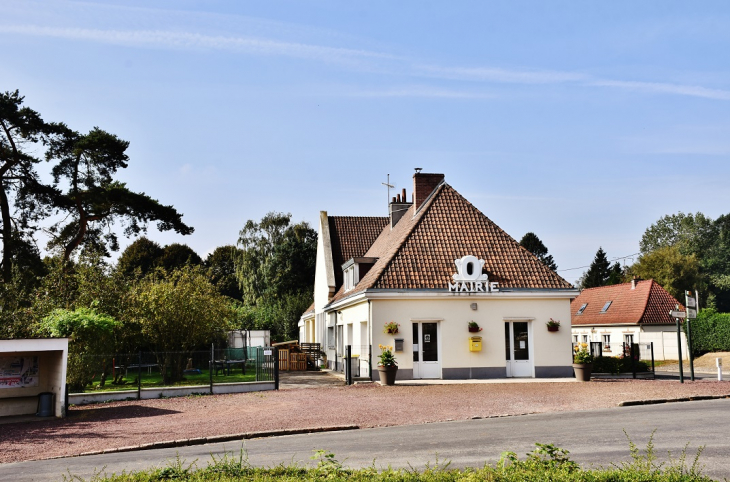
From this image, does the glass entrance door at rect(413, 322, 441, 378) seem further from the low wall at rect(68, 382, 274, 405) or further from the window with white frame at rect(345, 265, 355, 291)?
the window with white frame at rect(345, 265, 355, 291)

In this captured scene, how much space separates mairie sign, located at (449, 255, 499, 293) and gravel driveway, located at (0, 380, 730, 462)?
156 inches

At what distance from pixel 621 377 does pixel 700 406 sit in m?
11.0

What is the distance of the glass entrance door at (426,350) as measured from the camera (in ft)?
84.8

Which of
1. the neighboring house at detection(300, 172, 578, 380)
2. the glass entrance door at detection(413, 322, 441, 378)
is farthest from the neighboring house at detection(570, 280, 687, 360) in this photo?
the glass entrance door at detection(413, 322, 441, 378)

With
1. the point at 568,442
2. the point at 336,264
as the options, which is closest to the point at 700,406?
the point at 568,442

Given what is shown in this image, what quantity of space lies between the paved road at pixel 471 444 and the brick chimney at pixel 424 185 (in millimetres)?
17533

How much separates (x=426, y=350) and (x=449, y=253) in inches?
169

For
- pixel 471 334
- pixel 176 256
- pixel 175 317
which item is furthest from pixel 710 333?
pixel 176 256

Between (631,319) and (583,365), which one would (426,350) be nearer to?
(583,365)

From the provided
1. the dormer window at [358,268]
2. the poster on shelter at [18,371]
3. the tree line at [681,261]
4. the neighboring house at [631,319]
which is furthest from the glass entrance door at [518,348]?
the tree line at [681,261]

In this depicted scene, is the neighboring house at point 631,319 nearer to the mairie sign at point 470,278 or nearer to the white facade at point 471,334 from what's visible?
the white facade at point 471,334

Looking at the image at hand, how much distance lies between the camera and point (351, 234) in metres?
42.2

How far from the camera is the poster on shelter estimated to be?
758 inches

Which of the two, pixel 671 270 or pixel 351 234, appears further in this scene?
pixel 671 270
